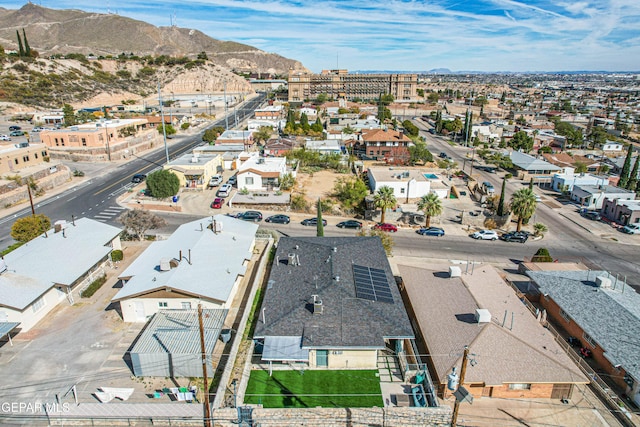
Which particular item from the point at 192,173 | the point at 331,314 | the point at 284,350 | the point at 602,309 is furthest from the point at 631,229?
the point at 192,173

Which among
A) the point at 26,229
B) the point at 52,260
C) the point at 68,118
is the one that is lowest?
the point at 52,260

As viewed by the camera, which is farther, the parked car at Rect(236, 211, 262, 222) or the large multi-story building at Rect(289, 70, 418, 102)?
the large multi-story building at Rect(289, 70, 418, 102)

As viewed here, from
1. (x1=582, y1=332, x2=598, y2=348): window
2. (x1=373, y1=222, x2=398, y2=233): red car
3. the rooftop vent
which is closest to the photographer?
the rooftop vent

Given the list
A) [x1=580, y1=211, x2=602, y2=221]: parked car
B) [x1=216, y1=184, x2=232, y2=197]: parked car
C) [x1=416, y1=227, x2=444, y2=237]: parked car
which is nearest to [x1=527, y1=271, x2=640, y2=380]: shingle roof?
[x1=416, y1=227, x2=444, y2=237]: parked car

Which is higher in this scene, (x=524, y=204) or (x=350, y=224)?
(x=524, y=204)

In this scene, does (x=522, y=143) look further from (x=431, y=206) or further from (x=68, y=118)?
(x=68, y=118)

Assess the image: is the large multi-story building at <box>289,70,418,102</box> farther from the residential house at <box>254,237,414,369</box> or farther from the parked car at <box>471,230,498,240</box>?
the residential house at <box>254,237,414,369</box>

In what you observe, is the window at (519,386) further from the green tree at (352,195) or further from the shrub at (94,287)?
the green tree at (352,195)
